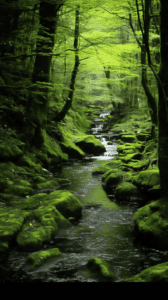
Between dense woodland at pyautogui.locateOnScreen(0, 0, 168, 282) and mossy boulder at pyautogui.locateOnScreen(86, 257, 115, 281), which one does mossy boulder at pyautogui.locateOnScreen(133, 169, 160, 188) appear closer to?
dense woodland at pyautogui.locateOnScreen(0, 0, 168, 282)

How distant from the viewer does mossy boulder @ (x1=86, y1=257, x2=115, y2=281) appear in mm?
3481

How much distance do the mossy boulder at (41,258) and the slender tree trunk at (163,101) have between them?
249 centimetres

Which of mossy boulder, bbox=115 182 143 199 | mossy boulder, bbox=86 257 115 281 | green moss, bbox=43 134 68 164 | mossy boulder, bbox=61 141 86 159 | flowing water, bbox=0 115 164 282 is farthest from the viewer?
mossy boulder, bbox=61 141 86 159

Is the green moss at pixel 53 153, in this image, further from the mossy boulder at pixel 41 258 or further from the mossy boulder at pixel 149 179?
the mossy boulder at pixel 41 258

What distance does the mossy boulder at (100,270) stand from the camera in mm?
3481

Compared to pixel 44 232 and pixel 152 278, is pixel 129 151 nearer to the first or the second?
pixel 44 232

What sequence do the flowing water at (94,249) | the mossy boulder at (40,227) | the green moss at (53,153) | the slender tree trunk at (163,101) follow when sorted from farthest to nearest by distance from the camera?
the green moss at (53,153) < the slender tree trunk at (163,101) < the mossy boulder at (40,227) < the flowing water at (94,249)

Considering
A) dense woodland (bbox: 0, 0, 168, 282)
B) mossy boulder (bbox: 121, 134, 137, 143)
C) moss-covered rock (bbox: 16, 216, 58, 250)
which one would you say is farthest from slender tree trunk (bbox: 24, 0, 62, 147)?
mossy boulder (bbox: 121, 134, 137, 143)

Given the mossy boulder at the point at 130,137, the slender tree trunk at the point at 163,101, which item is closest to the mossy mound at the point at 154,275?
the slender tree trunk at the point at 163,101

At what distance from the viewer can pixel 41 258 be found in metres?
3.88

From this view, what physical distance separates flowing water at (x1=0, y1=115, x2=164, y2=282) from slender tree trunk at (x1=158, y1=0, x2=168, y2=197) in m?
1.31

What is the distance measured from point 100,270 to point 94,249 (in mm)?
866

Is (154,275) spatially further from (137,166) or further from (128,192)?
(137,166)

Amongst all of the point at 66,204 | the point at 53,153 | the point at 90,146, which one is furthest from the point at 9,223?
the point at 90,146
